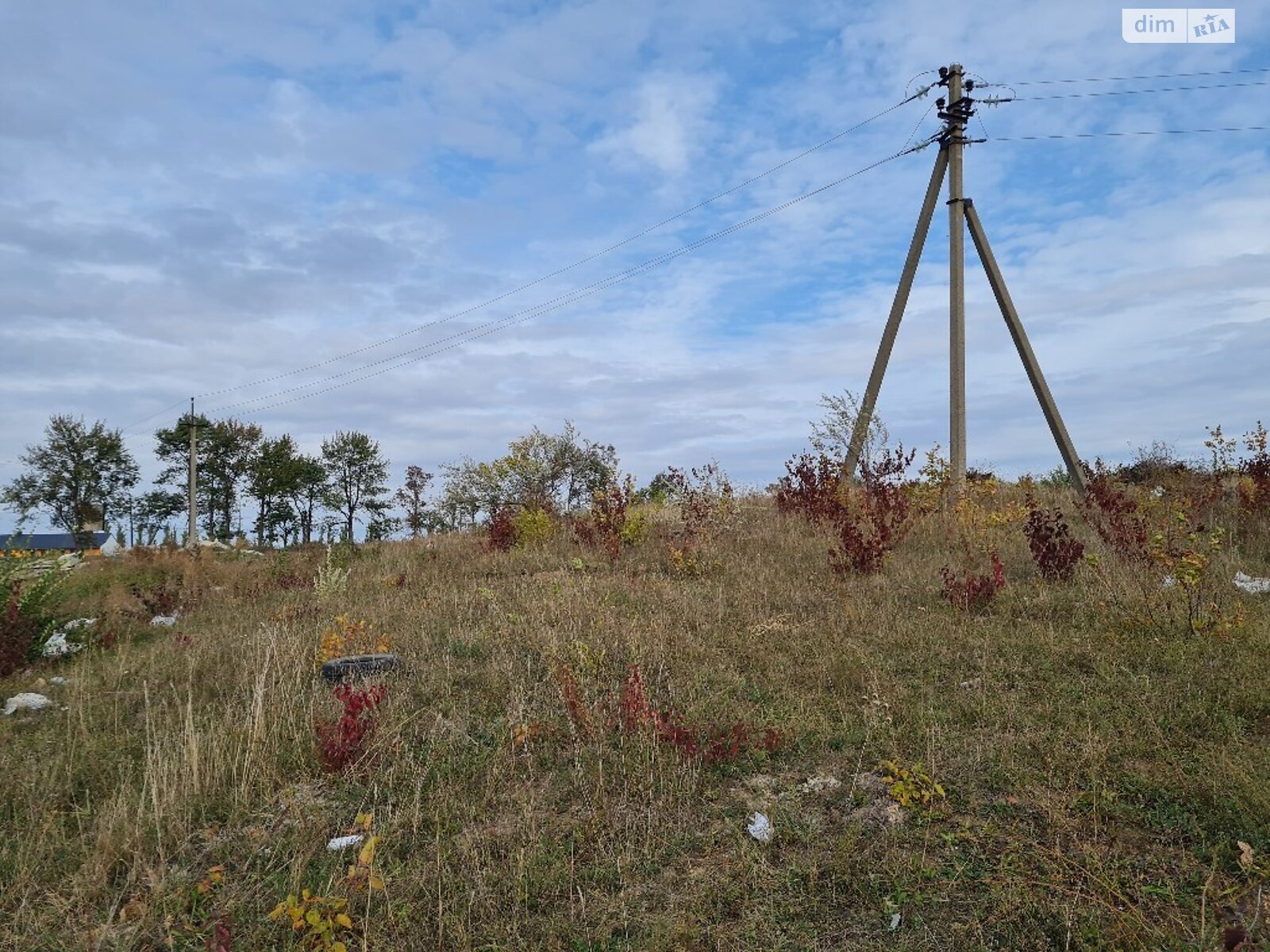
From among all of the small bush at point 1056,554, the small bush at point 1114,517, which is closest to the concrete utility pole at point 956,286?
the small bush at point 1114,517

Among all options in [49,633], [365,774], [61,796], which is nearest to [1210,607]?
[365,774]

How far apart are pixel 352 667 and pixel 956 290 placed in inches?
392

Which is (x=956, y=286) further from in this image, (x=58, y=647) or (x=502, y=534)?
(x=58, y=647)

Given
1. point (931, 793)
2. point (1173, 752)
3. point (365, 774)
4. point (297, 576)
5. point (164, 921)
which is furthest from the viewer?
point (297, 576)

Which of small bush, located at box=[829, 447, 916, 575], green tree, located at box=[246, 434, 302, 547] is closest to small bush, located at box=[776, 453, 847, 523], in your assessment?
small bush, located at box=[829, 447, 916, 575]

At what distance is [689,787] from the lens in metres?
3.74

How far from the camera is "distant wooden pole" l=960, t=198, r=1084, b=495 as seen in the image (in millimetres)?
11641

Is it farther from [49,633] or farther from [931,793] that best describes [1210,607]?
[49,633]

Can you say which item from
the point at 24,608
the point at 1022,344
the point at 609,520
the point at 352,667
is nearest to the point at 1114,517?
the point at 1022,344

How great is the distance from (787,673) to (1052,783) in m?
1.87

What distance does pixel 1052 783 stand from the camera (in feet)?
11.7

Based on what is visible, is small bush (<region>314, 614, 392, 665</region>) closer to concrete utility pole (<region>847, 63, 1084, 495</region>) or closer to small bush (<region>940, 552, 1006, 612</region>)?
small bush (<region>940, 552, 1006, 612</region>)

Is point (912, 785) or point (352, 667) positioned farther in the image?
point (352, 667)

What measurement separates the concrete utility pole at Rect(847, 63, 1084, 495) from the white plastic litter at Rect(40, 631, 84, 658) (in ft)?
34.2
